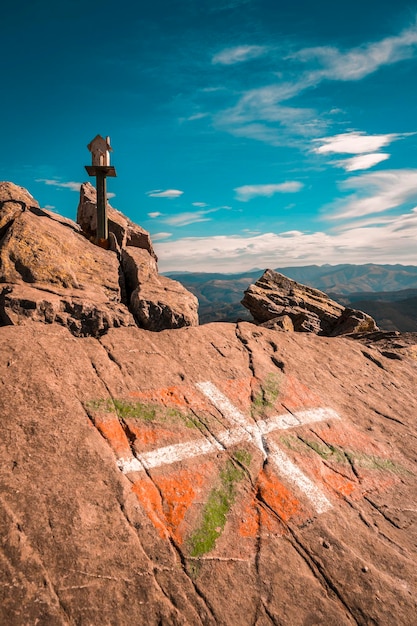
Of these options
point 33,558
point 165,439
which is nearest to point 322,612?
point 165,439

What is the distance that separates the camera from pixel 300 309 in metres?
19.9

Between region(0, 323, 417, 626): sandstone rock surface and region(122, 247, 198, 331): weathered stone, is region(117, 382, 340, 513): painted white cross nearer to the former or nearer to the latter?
region(0, 323, 417, 626): sandstone rock surface

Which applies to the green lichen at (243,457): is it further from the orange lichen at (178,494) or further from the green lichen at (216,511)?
the orange lichen at (178,494)

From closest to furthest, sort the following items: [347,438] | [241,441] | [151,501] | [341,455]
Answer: [151,501]
[241,441]
[341,455]
[347,438]

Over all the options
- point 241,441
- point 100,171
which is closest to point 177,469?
point 241,441

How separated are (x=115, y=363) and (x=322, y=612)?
5657mm

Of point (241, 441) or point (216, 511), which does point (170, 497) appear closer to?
point (216, 511)

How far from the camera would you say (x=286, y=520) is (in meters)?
6.46

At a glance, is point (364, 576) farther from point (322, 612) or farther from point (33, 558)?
point (33, 558)

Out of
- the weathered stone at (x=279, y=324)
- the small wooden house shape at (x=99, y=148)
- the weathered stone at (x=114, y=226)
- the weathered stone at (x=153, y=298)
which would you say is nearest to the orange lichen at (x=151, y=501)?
the weathered stone at (x=153, y=298)

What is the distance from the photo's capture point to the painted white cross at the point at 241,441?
6.75 meters

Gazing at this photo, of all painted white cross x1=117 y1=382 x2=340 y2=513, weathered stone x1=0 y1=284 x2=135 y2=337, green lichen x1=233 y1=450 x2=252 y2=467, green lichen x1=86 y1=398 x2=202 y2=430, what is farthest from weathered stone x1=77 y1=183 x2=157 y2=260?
green lichen x1=233 y1=450 x2=252 y2=467

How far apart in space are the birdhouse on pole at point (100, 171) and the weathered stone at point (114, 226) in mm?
899

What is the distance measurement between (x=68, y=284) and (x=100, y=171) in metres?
5.48
